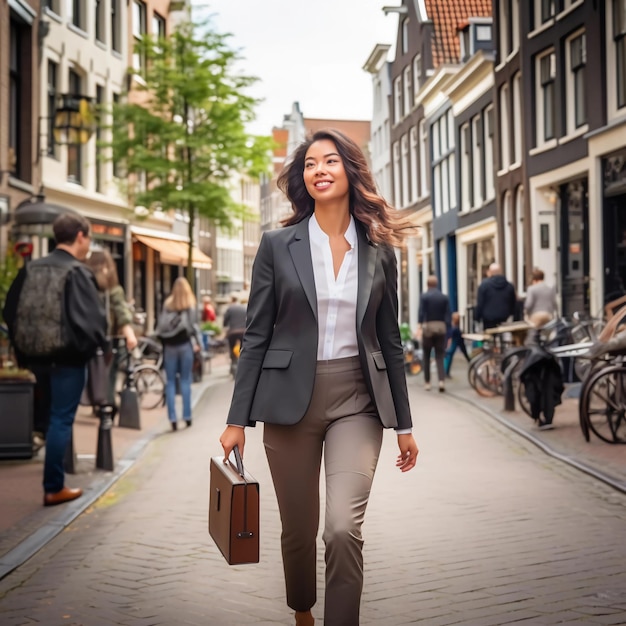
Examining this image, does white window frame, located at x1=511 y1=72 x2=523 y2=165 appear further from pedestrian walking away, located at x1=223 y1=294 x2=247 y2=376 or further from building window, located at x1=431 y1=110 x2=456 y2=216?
pedestrian walking away, located at x1=223 y1=294 x2=247 y2=376

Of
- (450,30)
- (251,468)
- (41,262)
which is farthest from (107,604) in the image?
(450,30)

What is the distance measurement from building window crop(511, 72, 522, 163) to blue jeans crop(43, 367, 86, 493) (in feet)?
61.5

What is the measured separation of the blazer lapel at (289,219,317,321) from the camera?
3.74 metres

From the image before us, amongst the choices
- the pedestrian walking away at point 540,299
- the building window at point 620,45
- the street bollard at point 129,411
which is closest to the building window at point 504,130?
the building window at point 620,45

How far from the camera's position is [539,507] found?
7.16 meters

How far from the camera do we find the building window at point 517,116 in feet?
81.9

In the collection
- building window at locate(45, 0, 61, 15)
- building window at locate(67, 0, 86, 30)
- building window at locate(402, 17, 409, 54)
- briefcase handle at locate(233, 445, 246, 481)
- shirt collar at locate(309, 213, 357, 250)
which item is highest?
building window at locate(402, 17, 409, 54)

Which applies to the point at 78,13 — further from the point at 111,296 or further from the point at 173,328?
the point at 111,296

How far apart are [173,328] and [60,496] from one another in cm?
541

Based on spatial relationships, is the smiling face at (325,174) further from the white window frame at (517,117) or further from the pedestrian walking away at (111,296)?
the white window frame at (517,117)

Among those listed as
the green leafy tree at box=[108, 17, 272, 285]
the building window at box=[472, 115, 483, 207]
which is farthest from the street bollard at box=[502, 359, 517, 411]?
the building window at box=[472, 115, 483, 207]

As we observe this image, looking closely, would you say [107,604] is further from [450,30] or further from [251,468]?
[450,30]

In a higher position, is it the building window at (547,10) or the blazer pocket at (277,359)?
the building window at (547,10)

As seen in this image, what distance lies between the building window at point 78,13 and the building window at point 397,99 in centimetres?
1624
